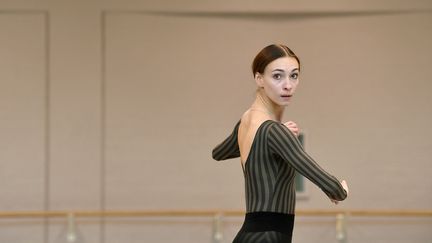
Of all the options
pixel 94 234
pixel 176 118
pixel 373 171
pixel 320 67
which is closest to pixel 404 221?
pixel 373 171

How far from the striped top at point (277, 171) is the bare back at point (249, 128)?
30 mm

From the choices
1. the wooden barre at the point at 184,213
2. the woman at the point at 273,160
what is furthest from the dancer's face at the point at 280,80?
the wooden barre at the point at 184,213

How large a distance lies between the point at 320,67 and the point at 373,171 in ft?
3.38

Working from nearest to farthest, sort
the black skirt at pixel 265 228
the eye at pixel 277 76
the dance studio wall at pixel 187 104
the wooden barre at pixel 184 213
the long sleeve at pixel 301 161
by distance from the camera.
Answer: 1. the long sleeve at pixel 301 161
2. the black skirt at pixel 265 228
3. the eye at pixel 277 76
4. the wooden barre at pixel 184 213
5. the dance studio wall at pixel 187 104

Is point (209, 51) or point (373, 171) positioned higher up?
point (209, 51)

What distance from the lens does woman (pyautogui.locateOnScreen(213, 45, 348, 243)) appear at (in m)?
3.06

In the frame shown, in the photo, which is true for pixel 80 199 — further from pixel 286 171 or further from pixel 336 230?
pixel 286 171

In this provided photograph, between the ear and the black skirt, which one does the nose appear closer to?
the ear

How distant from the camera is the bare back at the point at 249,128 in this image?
3203 mm

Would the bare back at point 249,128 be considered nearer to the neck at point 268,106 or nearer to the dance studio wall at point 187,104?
the neck at point 268,106

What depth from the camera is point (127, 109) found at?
23.8ft

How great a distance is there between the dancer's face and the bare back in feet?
0.28

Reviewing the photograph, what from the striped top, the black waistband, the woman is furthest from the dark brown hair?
the black waistband

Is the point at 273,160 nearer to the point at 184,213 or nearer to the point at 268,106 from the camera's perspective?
the point at 268,106
